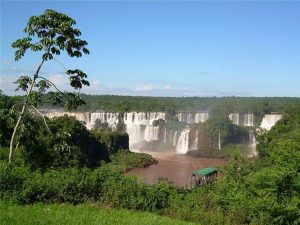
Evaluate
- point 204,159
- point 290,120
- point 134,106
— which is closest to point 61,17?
point 290,120

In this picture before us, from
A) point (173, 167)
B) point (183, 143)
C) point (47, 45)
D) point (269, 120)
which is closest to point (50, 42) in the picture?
point (47, 45)

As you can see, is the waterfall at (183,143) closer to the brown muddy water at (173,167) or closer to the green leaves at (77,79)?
the brown muddy water at (173,167)

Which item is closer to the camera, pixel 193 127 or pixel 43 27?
pixel 43 27

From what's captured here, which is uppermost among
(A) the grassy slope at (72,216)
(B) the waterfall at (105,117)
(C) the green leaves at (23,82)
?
(C) the green leaves at (23,82)

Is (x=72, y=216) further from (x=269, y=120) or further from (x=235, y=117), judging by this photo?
(x=235, y=117)

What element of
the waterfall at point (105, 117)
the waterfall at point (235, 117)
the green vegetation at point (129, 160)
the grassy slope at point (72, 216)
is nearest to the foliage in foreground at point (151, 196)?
the grassy slope at point (72, 216)

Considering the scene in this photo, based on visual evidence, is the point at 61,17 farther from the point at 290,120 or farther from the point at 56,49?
the point at 290,120
